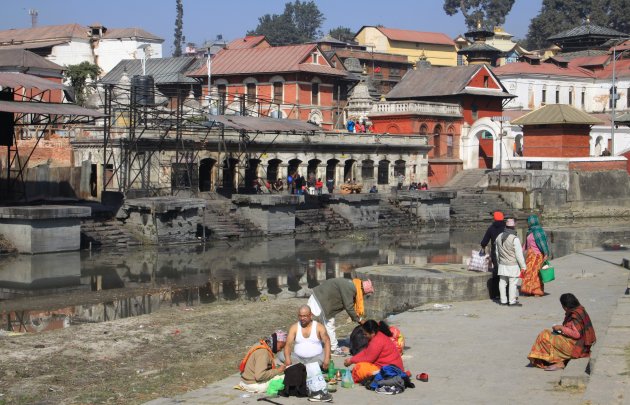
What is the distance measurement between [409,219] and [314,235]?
7998mm

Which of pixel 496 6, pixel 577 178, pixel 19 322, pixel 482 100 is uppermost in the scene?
pixel 496 6

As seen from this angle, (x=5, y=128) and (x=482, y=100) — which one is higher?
(x=482, y=100)

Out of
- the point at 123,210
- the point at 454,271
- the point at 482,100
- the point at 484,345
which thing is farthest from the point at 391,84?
the point at 484,345

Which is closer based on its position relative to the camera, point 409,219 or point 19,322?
point 19,322

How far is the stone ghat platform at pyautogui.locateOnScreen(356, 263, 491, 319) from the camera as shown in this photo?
19.7 metres

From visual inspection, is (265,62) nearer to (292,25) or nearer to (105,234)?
(105,234)

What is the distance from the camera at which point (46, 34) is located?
82.9 metres

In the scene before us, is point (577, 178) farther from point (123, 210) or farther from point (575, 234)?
point (123, 210)

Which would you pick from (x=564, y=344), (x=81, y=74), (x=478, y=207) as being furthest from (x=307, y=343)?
(x=81, y=74)

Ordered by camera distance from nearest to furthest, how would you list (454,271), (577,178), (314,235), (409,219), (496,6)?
(454,271) → (314,235) → (409,219) → (577,178) → (496,6)

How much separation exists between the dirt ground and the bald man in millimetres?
1921

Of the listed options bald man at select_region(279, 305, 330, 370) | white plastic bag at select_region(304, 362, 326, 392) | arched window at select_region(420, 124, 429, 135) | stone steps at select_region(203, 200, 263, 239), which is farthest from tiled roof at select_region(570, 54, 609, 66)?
white plastic bag at select_region(304, 362, 326, 392)

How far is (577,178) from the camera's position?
56.4 metres

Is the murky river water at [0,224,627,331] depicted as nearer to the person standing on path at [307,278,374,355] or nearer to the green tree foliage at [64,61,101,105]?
the person standing on path at [307,278,374,355]
